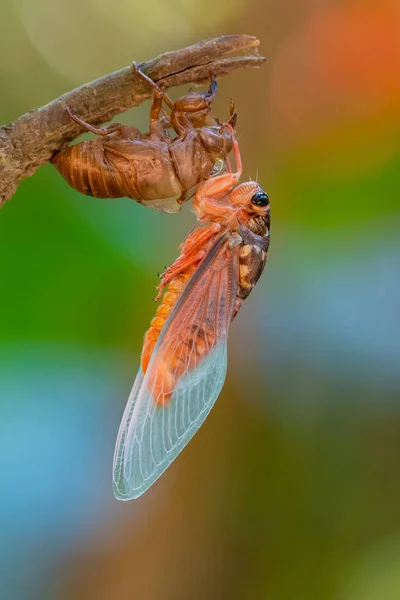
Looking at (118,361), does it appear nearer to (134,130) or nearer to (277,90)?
(134,130)

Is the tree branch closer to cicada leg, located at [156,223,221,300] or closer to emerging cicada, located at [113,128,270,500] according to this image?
emerging cicada, located at [113,128,270,500]

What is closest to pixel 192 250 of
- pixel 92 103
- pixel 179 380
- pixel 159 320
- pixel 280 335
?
pixel 159 320

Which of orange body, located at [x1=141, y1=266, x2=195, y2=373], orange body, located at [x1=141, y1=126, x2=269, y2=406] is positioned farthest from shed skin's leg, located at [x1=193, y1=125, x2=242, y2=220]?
orange body, located at [x1=141, y1=266, x2=195, y2=373]

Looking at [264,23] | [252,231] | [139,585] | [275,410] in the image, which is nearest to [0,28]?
[264,23]

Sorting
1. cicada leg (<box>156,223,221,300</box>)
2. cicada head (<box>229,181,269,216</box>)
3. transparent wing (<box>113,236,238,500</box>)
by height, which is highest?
cicada head (<box>229,181,269,216</box>)

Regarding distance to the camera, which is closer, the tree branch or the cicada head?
the tree branch

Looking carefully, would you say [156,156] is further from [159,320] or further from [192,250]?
[159,320]

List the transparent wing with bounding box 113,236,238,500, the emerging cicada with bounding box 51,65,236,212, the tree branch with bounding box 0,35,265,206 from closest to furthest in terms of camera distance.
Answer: the tree branch with bounding box 0,35,265,206 < the emerging cicada with bounding box 51,65,236,212 < the transparent wing with bounding box 113,236,238,500

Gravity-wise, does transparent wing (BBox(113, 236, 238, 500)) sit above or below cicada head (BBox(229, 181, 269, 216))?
below
